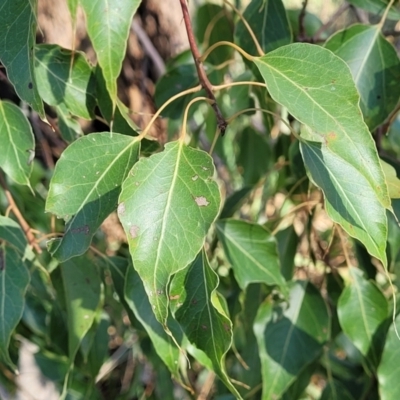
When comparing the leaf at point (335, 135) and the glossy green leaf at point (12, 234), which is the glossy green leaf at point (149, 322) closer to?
the glossy green leaf at point (12, 234)

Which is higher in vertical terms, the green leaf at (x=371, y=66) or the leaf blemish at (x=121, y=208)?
the leaf blemish at (x=121, y=208)

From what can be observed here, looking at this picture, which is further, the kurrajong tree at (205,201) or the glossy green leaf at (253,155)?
the glossy green leaf at (253,155)

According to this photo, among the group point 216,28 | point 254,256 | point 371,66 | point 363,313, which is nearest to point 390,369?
point 363,313

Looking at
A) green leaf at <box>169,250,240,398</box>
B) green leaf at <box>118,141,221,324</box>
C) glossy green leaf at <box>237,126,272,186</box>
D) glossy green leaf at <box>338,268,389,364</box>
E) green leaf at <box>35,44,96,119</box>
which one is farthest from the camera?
glossy green leaf at <box>237,126,272,186</box>

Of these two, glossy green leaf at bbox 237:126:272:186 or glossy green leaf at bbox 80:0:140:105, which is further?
glossy green leaf at bbox 237:126:272:186

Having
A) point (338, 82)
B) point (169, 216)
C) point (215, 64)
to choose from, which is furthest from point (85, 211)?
point (215, 64)

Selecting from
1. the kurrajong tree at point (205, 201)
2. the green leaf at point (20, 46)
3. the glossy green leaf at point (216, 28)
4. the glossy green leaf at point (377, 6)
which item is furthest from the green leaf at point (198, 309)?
the glossy green leaf at point (216, 28)

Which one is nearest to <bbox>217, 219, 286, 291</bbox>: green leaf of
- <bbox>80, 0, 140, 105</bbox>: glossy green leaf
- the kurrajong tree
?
the kurrajong tree

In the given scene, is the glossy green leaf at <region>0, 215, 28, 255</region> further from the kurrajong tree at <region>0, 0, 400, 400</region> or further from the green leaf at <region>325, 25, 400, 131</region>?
the green leaf at <region>325, 25, 400, 131</region>
